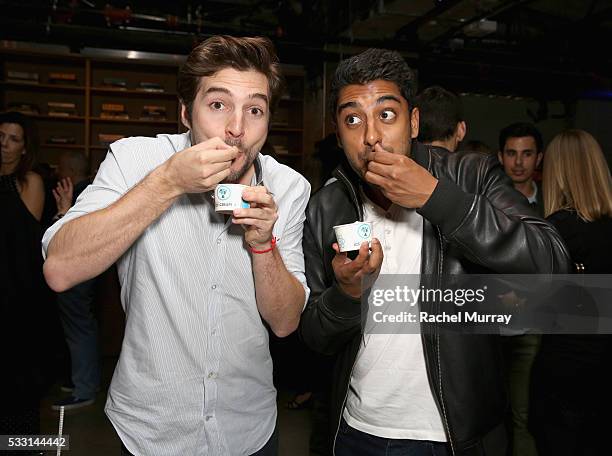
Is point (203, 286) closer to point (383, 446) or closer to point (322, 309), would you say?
point (322, 309)

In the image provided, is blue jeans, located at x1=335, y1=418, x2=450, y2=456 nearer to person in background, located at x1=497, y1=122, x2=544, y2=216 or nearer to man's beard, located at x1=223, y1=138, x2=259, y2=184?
man's beard, located at x1=223, y1=138, x2=259, y2=184

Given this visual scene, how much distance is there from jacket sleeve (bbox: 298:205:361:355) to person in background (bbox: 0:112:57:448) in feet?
4.77

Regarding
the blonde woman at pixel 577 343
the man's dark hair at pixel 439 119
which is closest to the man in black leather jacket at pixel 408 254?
the blonde woman at pixel 577 343

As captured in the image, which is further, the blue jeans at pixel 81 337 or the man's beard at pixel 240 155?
the blue jeans at pixel 81 337

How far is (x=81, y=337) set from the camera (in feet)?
13.5

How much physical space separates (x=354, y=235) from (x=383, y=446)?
581mm

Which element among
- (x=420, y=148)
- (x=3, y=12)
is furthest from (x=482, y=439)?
(x=3, y=12)

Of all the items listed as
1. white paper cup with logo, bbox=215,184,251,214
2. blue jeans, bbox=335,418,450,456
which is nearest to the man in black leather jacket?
blue jeans, bbox=335,418,450,456

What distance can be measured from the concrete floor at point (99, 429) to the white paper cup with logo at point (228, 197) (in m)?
2.52

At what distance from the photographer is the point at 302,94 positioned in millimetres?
7473

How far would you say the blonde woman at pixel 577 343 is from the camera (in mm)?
2445

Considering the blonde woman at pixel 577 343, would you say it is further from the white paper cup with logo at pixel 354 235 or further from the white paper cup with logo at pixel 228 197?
the white paper cup with logo at pixel 228 197

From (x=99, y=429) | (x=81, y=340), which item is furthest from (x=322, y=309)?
(x=81, y=340)

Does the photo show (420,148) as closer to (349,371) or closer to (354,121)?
(354,121)
